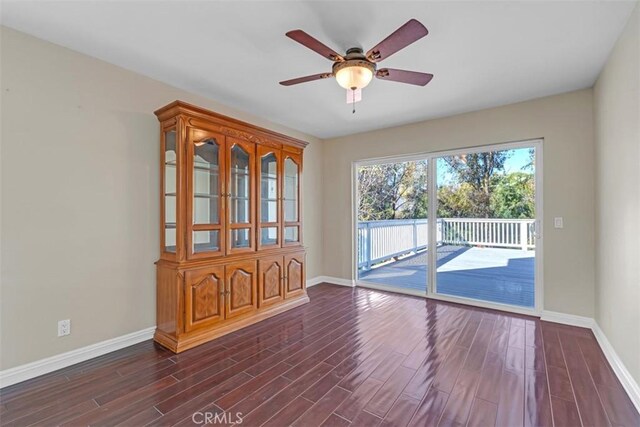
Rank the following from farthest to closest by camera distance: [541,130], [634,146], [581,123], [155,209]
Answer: [541,130], [581,123], [155,209], [634,146]

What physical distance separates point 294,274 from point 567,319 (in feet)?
10.3

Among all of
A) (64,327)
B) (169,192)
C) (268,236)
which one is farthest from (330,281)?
(64,327)

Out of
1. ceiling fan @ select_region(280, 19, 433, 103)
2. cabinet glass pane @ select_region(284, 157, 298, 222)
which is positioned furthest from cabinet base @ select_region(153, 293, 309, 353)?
ceiling fan @ select_region(280, 19, 433, 103)

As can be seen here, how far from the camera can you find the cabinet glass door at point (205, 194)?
276 cm

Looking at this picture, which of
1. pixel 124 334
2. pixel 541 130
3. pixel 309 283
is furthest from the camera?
pixel 309 283

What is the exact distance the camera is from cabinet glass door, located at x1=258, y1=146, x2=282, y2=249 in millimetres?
3443

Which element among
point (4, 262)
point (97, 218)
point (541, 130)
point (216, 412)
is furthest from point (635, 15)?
point (4, 262)

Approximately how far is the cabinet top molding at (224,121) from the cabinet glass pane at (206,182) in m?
0.22

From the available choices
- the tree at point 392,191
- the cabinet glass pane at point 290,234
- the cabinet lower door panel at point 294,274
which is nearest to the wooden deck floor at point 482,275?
the tree at point 392,191

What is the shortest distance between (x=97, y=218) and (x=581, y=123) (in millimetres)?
4861

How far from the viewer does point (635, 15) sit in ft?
6.12

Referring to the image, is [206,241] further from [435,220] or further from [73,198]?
[435,220]

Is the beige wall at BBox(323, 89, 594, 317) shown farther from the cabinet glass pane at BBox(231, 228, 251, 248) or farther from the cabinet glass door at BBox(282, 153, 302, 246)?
the cabinet glass pane at BBox(231, 228, 251, 248)

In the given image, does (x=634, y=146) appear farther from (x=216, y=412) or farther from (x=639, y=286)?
(x=216, y=412)
